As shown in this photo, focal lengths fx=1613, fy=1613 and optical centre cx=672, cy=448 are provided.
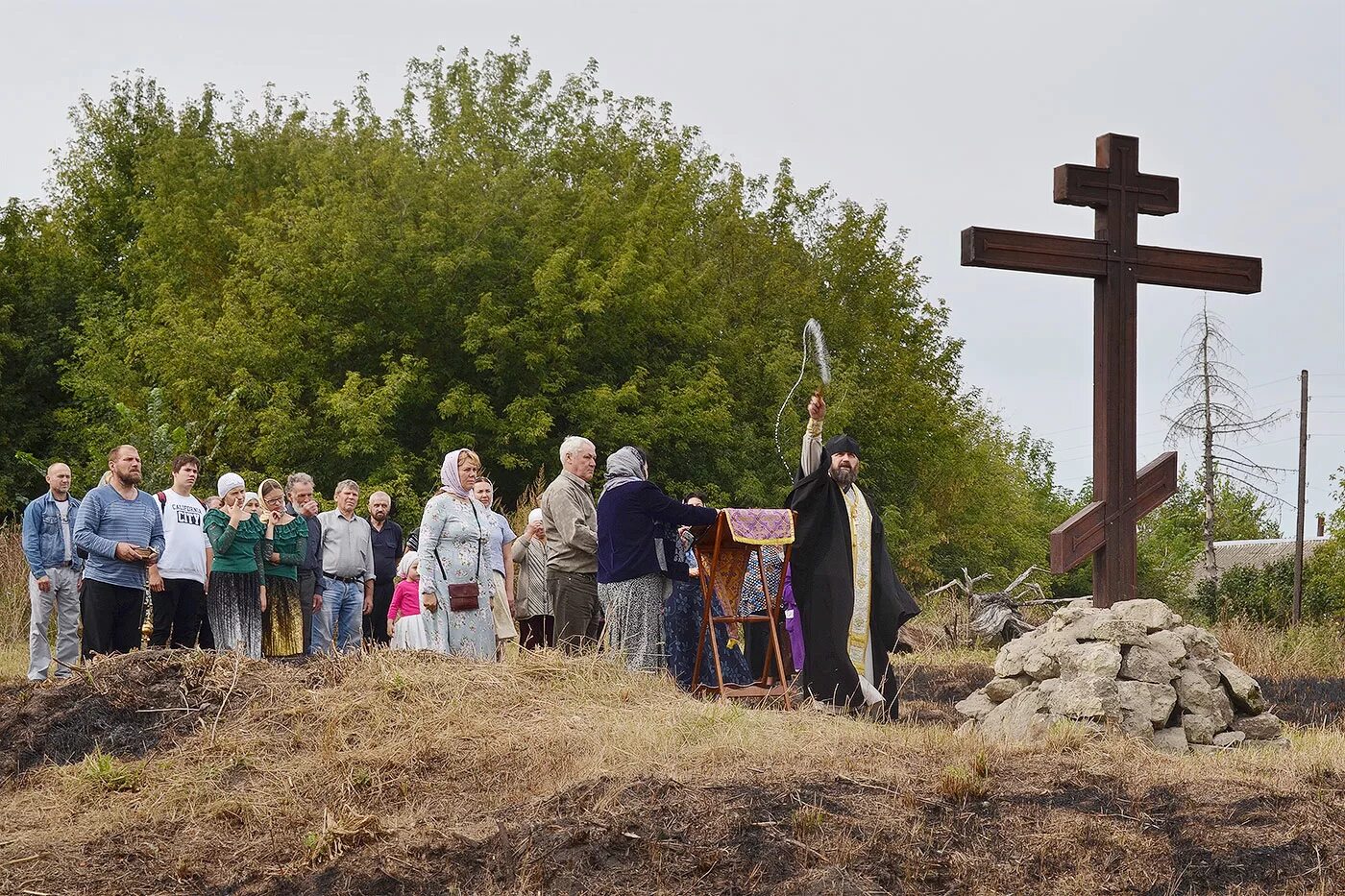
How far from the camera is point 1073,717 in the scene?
9.29m

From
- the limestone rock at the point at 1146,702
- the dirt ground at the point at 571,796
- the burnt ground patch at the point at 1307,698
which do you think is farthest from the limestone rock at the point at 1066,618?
the burnt ground patch at the point at 1307,698

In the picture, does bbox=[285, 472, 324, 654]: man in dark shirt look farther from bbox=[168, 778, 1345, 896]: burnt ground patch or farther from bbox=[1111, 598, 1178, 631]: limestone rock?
bbox=[168, 778, 1345, 896]: burnt ground patch

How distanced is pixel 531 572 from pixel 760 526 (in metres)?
3.11

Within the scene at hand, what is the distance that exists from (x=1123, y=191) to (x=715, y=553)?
12.7 ft

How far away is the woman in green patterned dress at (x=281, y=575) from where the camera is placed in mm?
12852

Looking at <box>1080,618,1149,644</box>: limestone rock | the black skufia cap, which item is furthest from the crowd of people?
<box>1080,618,1149,644</box>: limestone rock

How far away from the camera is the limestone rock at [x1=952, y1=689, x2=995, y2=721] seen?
10.3 meters

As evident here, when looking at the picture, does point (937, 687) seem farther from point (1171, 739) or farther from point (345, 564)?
point (345, 564)

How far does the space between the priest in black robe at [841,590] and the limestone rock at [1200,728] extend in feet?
6.02

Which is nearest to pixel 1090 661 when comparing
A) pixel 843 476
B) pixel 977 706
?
pixel 977 706

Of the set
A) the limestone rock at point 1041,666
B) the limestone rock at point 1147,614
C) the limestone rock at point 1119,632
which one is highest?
the limestone rock at point 1147,614

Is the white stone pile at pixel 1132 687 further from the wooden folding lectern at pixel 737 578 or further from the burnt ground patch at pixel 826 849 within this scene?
the burnt ground patch at pixel 826 849

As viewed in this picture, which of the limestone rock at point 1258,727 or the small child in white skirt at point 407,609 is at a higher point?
the small child in white skirt at point 407,609

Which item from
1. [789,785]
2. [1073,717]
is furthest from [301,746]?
[1073,717]
